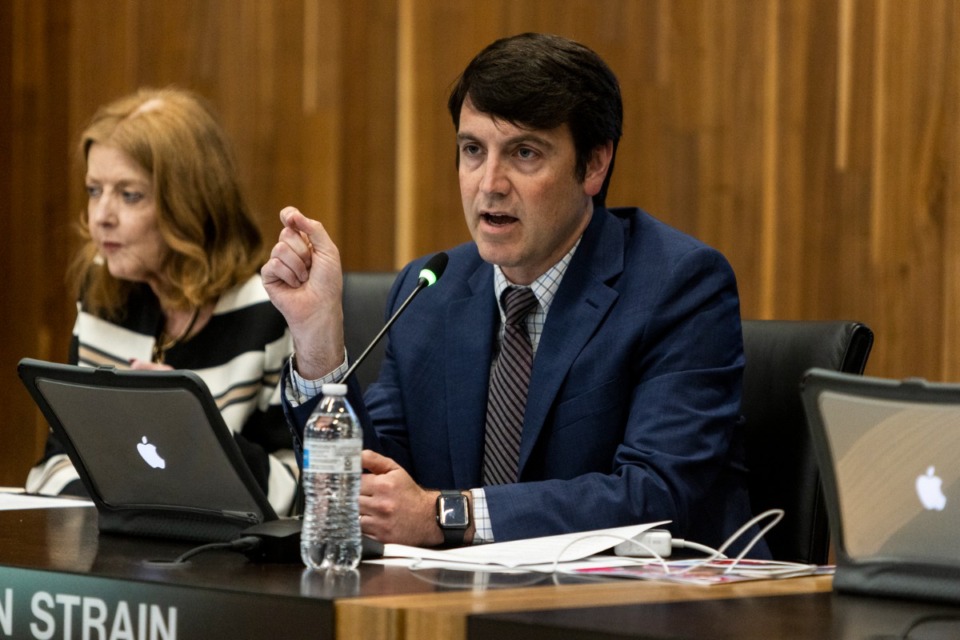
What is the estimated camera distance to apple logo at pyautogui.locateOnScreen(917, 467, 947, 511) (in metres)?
1.35

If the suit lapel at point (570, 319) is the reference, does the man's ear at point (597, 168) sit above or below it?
above

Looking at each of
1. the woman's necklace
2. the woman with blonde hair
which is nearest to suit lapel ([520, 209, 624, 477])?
the woman with blonde hair

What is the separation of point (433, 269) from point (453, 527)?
13.5 inches

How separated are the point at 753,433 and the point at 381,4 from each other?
91.0 inches

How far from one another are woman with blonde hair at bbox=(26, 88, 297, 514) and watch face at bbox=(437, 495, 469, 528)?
104 cm

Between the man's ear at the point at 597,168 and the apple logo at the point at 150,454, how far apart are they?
85 centimetres

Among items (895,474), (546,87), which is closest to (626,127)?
(546,87)

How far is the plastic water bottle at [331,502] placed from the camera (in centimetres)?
157

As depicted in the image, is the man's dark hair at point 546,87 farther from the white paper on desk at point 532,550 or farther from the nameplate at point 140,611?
the nameplate at point 140,611

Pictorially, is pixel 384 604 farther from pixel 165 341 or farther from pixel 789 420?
pixel 165 341

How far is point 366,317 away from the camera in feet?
9.04

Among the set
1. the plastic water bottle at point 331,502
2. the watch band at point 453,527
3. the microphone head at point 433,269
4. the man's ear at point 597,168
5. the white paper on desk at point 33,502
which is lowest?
the white paper on desk at point 33,502

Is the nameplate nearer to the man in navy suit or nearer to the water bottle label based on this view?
the water bottle label

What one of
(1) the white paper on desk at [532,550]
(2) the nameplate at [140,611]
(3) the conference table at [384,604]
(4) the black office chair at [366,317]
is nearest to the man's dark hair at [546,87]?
(4) the black office chair at [366,317]
